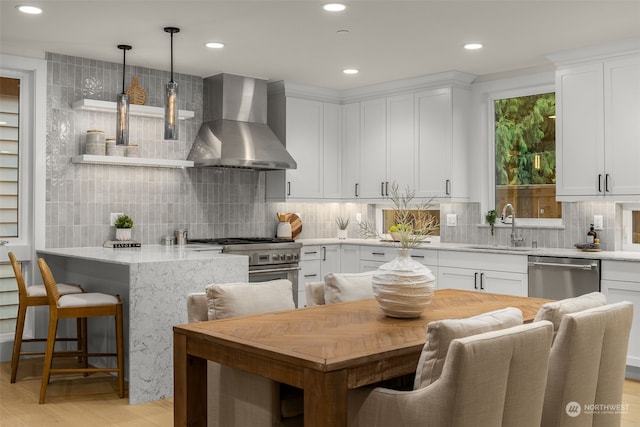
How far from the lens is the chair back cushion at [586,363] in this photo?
7.63ft

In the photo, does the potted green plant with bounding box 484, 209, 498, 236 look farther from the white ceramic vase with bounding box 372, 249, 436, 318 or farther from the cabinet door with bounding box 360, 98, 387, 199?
the white ceramic vase with bounding box 372, 249, 436, 318

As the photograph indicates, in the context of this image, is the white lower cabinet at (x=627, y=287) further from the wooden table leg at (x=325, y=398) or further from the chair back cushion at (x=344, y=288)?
the wooden table leg at (x=325, y=398)

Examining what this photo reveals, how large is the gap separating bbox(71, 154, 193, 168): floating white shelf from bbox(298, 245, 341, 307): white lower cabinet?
4.74 feet

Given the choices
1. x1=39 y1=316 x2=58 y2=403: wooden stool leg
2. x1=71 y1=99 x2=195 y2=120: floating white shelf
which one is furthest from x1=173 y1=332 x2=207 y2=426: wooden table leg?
x1=71 y1=99 x2=195 y2=120: floating white shelf

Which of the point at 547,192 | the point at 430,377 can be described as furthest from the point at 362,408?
the point at 547,192

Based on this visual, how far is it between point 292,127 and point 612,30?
3.06m

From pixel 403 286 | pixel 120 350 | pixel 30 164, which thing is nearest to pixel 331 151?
pixel 30 164

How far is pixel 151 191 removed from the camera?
5723 mm

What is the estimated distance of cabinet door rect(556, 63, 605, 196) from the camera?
4.88 m

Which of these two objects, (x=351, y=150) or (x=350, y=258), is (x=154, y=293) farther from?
(x=351, y=150)

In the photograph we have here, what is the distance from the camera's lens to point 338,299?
131 inches

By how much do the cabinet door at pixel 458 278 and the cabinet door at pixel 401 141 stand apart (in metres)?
0.99

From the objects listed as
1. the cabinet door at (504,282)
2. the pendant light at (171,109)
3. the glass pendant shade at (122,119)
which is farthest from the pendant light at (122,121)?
the cabinet door at (504,282)

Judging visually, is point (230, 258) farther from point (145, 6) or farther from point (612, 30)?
point (612, 30)
